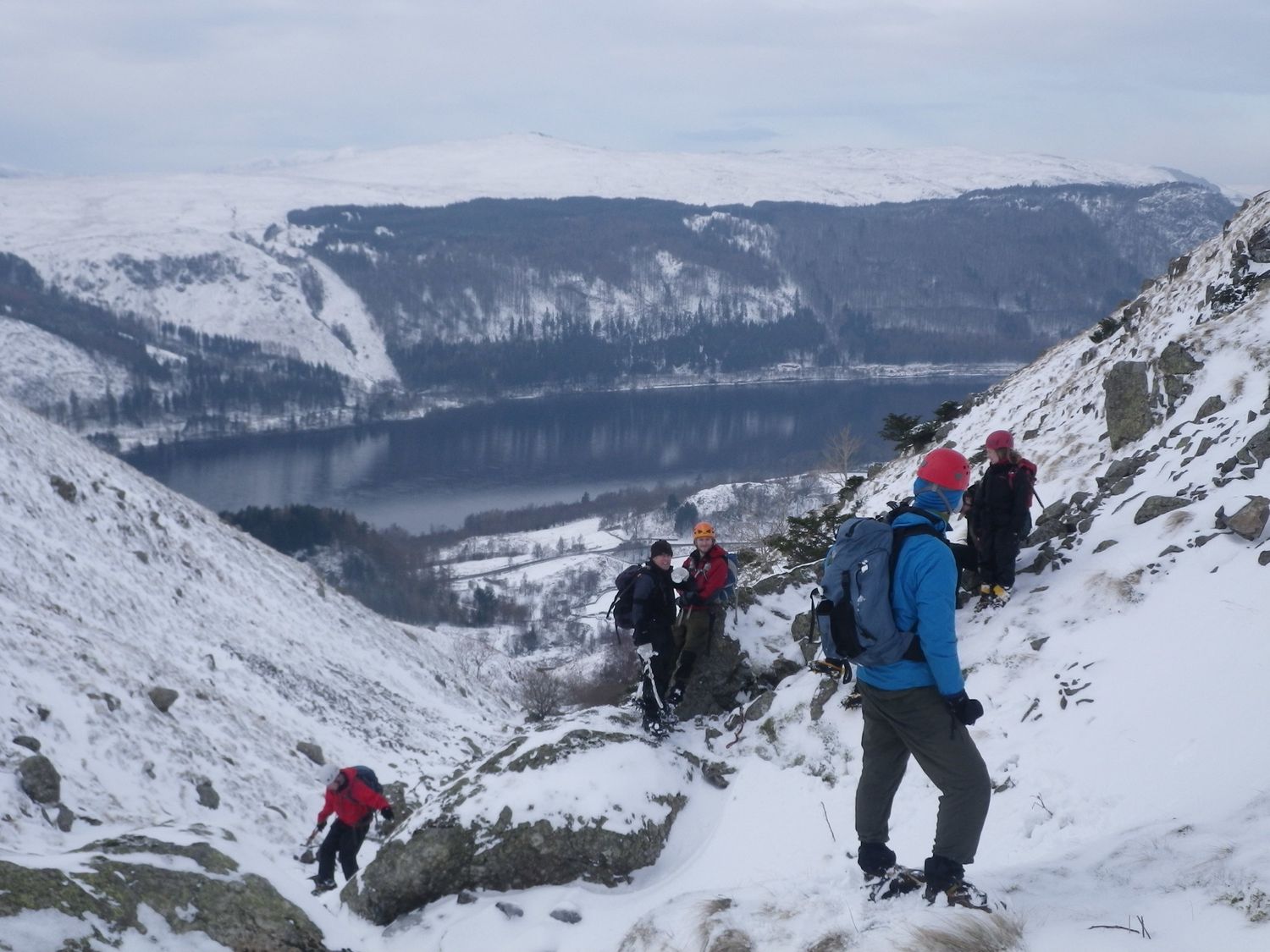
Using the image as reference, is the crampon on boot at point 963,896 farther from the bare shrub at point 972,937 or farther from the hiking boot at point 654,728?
the hiking boot at point 654,728

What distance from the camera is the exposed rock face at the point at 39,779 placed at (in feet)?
31.7

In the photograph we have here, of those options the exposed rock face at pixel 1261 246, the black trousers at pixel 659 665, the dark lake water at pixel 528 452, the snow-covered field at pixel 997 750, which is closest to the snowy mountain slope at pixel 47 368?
the dark lake water at pixel 528 452

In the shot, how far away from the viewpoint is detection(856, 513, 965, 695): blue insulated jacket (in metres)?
4.57

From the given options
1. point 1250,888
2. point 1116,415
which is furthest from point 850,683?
point 1116,415

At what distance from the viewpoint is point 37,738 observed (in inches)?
425

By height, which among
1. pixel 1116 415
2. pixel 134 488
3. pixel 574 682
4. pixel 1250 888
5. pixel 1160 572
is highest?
A: pixel 1116 415

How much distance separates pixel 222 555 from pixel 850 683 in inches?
842

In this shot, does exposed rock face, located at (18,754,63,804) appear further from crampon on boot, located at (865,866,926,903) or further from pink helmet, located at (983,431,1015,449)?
pink helmet, located at (983,431,1015,449)

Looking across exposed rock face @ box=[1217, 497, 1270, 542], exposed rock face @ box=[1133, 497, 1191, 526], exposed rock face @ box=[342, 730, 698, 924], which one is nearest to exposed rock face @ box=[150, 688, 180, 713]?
exposed rock face @ box=[342, 730, 698, 924]

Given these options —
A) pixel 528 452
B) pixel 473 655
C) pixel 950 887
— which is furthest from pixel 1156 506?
pixel 528 452

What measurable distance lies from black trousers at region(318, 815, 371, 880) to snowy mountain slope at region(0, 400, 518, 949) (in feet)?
1.32

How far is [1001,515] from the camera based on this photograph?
872 centimetres

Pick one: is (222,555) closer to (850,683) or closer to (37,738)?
(37,738)

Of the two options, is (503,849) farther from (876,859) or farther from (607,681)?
(607,681)
